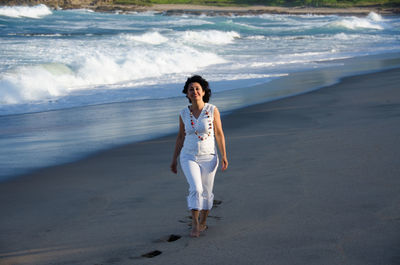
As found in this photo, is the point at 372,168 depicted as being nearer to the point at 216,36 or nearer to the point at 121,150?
the point at 121,150

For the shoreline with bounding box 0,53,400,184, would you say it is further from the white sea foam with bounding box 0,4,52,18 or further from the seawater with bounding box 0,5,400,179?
the white sea foam with bounding box 0,4,52,18

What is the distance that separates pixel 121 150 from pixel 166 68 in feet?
39.2

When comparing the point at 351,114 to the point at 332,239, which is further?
the point at 351,114

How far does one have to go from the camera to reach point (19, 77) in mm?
14586

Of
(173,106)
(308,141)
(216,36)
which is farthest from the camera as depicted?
(216,36)

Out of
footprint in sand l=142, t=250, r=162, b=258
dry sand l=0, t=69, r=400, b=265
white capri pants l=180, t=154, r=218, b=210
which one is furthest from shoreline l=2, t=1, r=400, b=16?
footprint in sand l=142, t=250, r=162, b=258

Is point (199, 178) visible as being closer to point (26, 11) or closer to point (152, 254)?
point (152, 254)

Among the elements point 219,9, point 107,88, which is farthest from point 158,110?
point 219,9

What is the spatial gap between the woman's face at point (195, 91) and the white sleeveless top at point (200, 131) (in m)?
0.10

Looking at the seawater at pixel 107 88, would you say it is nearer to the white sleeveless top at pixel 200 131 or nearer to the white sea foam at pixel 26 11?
the white sleeveless top at pixel 200 131

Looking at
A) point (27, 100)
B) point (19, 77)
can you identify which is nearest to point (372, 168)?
point (27, 100)

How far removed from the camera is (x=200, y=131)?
449 cm

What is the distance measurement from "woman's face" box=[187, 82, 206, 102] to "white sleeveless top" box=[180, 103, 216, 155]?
0.32ft

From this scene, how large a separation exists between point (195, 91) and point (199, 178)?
0.67 meters
